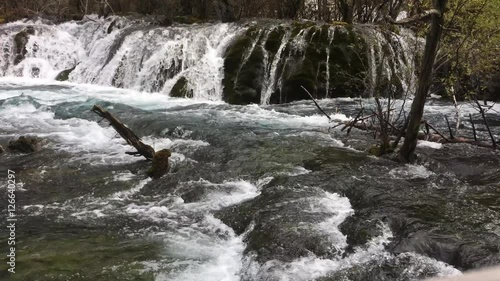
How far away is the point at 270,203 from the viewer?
6.09m

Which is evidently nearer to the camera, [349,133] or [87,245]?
[87,245]

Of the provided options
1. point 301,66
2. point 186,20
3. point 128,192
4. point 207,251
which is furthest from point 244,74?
point 207,251

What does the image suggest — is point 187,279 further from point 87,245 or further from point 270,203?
→ point 270,203

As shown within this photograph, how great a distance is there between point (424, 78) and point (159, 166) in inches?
170

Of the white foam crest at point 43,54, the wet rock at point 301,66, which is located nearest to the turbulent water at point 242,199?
the wet rock at point 301,66

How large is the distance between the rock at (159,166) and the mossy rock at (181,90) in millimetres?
7931

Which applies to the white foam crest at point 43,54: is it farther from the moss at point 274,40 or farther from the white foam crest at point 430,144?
the white foam crest at point 430,144

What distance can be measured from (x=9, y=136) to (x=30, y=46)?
1266cm

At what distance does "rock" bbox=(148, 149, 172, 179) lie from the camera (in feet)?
24.1

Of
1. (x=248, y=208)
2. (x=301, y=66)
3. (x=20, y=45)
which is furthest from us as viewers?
(x=20, y=45)

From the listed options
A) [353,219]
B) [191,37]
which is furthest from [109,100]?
[353,219]

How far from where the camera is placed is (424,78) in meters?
6.55

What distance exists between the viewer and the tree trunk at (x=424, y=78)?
6074 millimetres

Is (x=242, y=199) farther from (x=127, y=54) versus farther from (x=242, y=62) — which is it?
(x=127, y=54)
